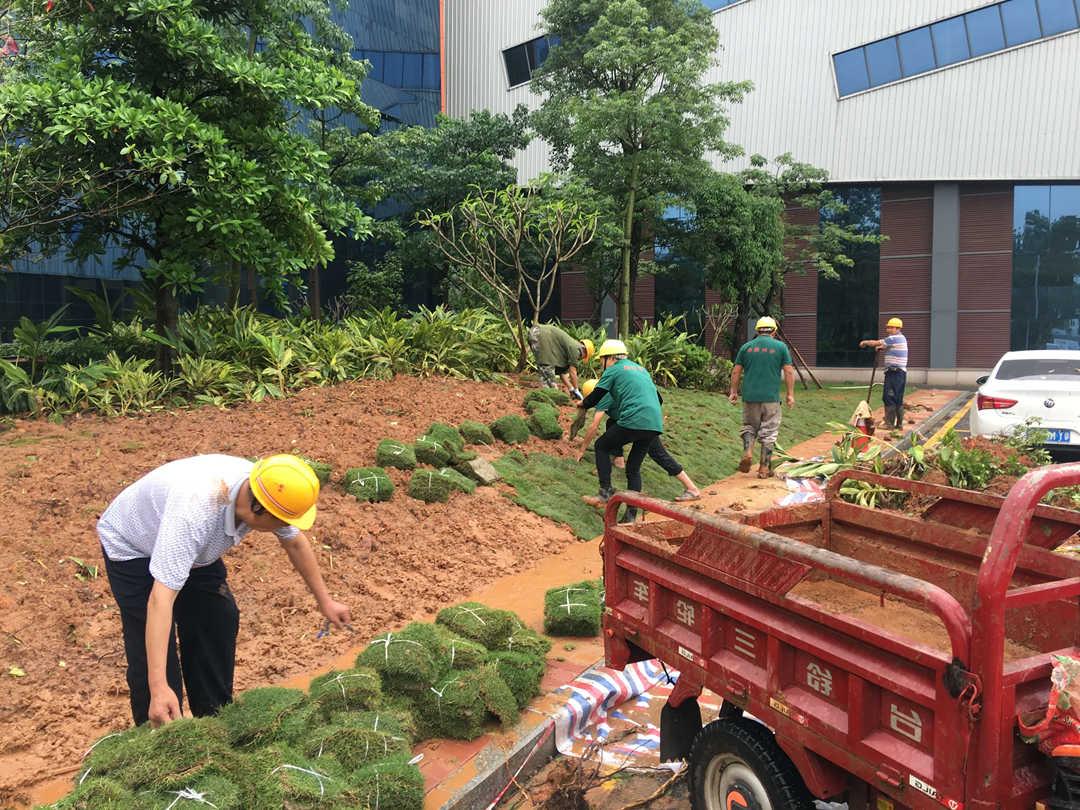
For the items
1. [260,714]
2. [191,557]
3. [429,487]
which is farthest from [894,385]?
[191,557]

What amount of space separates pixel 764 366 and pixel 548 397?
9.49 feet

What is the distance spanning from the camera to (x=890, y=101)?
23.6m

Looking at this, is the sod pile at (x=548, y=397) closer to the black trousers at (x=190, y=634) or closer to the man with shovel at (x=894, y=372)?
the man with shovel at (x=894, y=372)

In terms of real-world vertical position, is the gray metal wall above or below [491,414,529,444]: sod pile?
above

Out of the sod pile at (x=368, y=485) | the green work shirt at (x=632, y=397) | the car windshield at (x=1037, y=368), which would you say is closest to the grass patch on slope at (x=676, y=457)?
the green work shirt at (x=632, y=397)

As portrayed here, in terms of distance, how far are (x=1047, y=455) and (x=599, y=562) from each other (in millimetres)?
5059

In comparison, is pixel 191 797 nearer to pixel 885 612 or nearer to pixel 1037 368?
pixel 885 612

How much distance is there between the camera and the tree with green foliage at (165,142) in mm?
8195

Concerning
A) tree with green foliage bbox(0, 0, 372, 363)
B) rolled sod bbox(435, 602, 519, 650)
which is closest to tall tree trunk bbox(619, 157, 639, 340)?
tree with green foliage bbox(0, 0, 372, 363)

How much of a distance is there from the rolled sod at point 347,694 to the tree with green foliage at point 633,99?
47.0 ft

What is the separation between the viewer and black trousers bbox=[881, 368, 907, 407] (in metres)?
12.6

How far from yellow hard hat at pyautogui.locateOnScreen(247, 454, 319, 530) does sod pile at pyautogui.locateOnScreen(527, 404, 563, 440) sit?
6666mm

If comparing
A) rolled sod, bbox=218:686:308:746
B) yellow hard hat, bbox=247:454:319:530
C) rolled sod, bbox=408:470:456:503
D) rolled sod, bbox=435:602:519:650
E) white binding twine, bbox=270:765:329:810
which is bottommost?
rolled sod, bbox=435:602:519:650

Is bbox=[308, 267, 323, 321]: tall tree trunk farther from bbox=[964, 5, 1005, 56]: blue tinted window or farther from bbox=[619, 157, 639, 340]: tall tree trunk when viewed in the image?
bbox=[964, 5, 1005, 56]: blue tinted window
